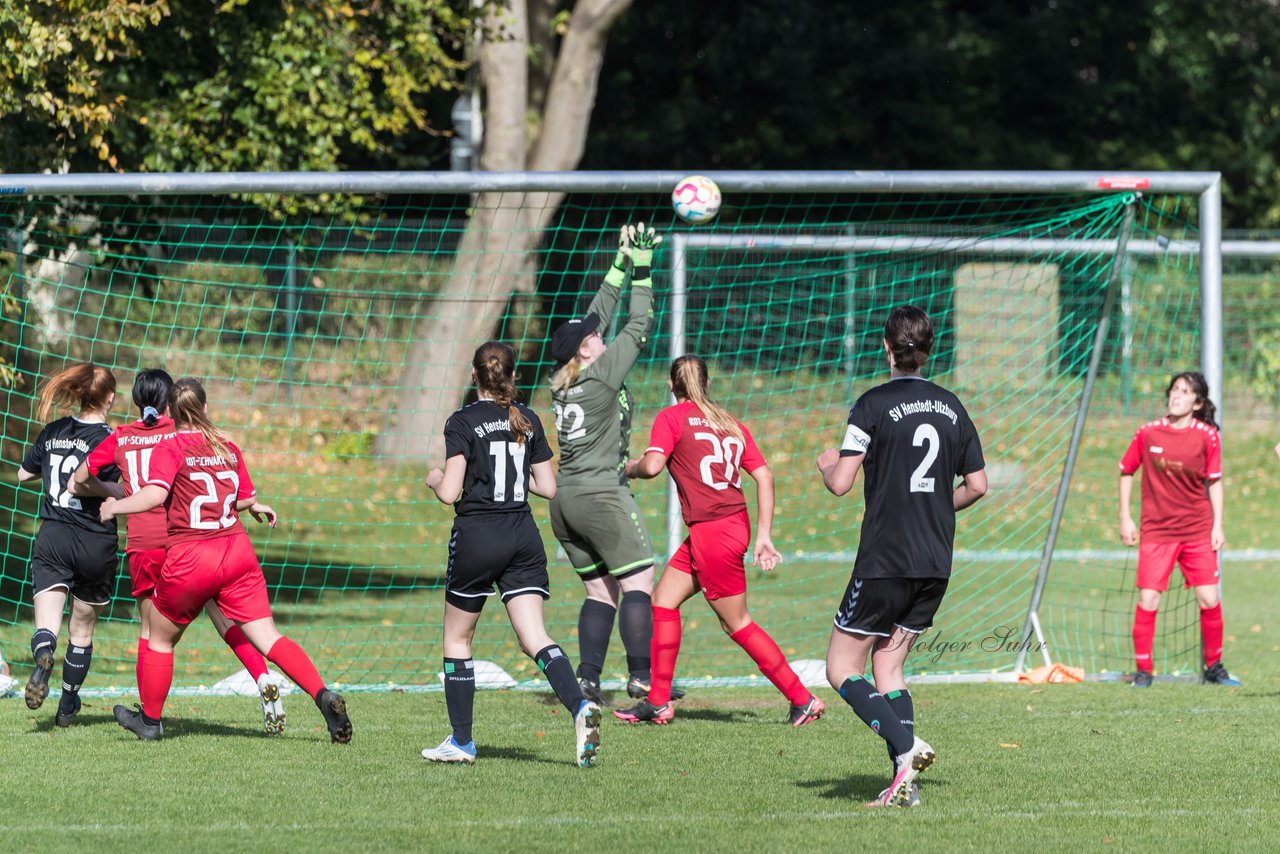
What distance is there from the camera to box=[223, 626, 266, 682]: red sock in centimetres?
757

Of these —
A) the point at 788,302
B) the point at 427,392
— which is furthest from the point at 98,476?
the point at 788,302

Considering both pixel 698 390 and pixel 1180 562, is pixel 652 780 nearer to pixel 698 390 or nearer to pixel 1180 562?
pixel 698 390

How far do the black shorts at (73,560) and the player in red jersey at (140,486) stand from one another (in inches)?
12.5

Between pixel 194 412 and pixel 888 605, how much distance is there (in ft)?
10.5

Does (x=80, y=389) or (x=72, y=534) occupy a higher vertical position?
(x=80, y=389)

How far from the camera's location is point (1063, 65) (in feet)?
90.4

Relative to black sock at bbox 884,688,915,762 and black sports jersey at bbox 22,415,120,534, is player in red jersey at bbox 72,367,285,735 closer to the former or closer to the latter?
black sports jersey at bbox 22,415,120,534

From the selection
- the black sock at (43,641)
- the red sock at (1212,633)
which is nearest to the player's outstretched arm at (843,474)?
the black sock at (43,641)

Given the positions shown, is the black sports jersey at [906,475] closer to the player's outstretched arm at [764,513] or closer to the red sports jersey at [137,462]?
the player's outstretched arm at [764,513]

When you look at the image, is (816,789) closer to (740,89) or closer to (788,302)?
(788,302)

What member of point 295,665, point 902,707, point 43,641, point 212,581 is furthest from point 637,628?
point 43,641

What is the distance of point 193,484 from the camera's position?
7.06m

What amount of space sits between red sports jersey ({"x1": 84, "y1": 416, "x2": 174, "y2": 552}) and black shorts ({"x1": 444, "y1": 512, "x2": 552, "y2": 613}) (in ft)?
4.76

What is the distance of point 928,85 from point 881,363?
12.5 metres
